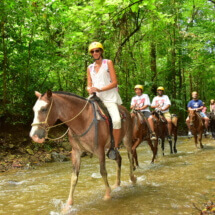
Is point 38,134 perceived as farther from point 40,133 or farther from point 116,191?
point 116,191

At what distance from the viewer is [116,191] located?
550 cm

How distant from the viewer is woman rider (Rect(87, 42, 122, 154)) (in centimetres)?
499

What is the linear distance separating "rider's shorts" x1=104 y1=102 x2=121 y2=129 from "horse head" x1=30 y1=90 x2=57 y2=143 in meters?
1.37

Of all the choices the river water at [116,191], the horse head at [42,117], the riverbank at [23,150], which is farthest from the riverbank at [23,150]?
the horse head at [42,117]

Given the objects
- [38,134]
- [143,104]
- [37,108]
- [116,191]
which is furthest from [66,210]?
[143,104]

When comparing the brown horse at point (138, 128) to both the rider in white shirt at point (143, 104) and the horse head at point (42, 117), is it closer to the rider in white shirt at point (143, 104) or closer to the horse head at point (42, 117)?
the rider in white shirt at point (143, 104)

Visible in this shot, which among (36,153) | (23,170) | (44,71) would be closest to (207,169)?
(23,170)

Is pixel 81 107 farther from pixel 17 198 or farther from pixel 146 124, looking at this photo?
pixel 146 124

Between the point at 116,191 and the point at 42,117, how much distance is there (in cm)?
268

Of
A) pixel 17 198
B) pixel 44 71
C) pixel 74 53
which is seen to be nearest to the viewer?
pixel 17 198

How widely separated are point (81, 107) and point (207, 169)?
484 cm

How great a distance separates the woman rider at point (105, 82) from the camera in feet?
16.4

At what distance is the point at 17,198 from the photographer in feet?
17.8

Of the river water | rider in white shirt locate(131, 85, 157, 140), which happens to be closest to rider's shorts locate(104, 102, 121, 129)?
the river water
